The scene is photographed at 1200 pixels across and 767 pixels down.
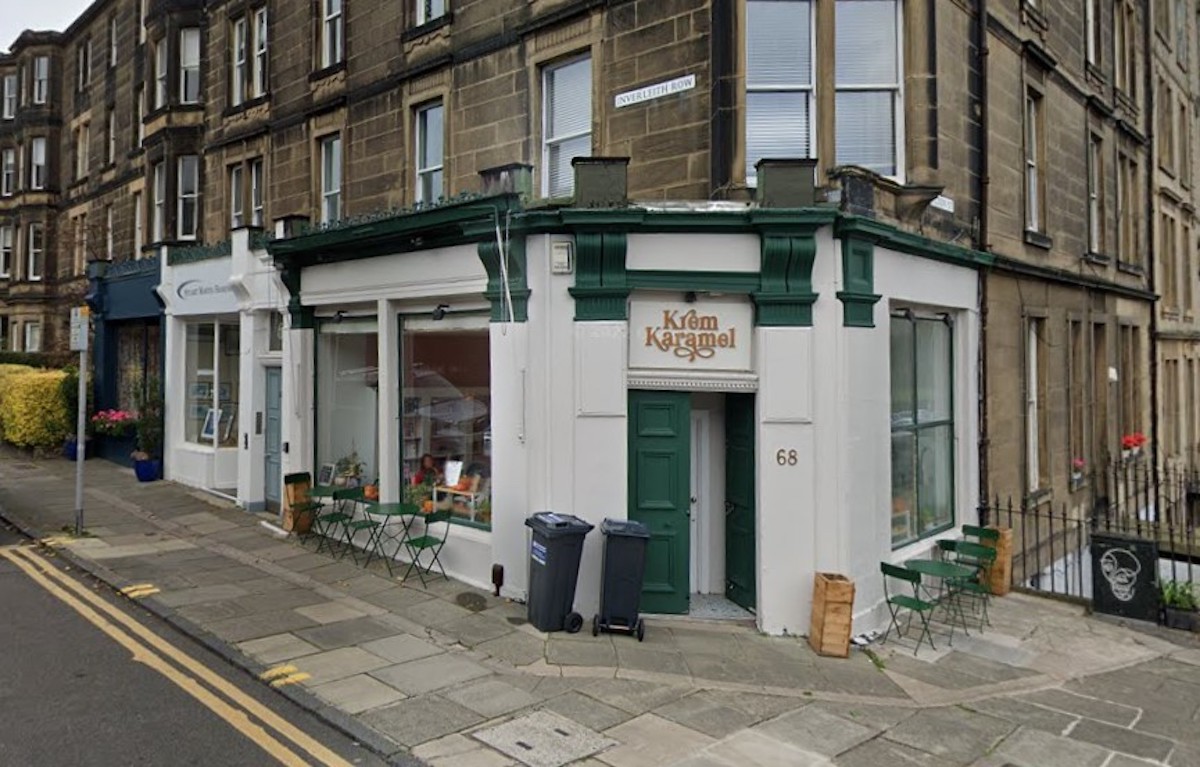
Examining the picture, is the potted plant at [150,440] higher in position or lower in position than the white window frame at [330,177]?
lower

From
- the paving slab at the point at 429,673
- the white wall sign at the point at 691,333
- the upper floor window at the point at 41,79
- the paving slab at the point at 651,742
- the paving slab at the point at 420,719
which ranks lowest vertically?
the paving slab at the point at 651,742

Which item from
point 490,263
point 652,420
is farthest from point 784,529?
point 490,263

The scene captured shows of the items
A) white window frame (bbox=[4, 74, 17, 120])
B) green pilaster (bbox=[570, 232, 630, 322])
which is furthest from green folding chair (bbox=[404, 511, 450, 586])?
white window frame (bbox=[4, 74, 17, 120])

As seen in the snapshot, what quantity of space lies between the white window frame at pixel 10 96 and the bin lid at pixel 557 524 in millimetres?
37367

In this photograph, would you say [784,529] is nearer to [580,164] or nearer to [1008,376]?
[580,164]

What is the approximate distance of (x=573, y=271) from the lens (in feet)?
28.0

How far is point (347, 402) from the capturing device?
12.5 m

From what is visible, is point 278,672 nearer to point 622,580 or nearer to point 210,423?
point 622,580

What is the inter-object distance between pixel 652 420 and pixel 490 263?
2652 mm

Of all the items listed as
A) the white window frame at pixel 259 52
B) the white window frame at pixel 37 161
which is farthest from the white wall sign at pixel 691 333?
the white window frame at pixel 37 161

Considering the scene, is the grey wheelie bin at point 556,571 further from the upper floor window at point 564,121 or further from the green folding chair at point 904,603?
the upper floor window at point 564,121

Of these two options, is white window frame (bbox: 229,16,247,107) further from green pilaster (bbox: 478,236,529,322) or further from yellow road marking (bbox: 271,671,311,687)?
yellow road marking (bbox: 271,671,311,687)

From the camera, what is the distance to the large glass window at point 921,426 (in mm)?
9758

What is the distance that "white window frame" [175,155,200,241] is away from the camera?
59.3 ft
